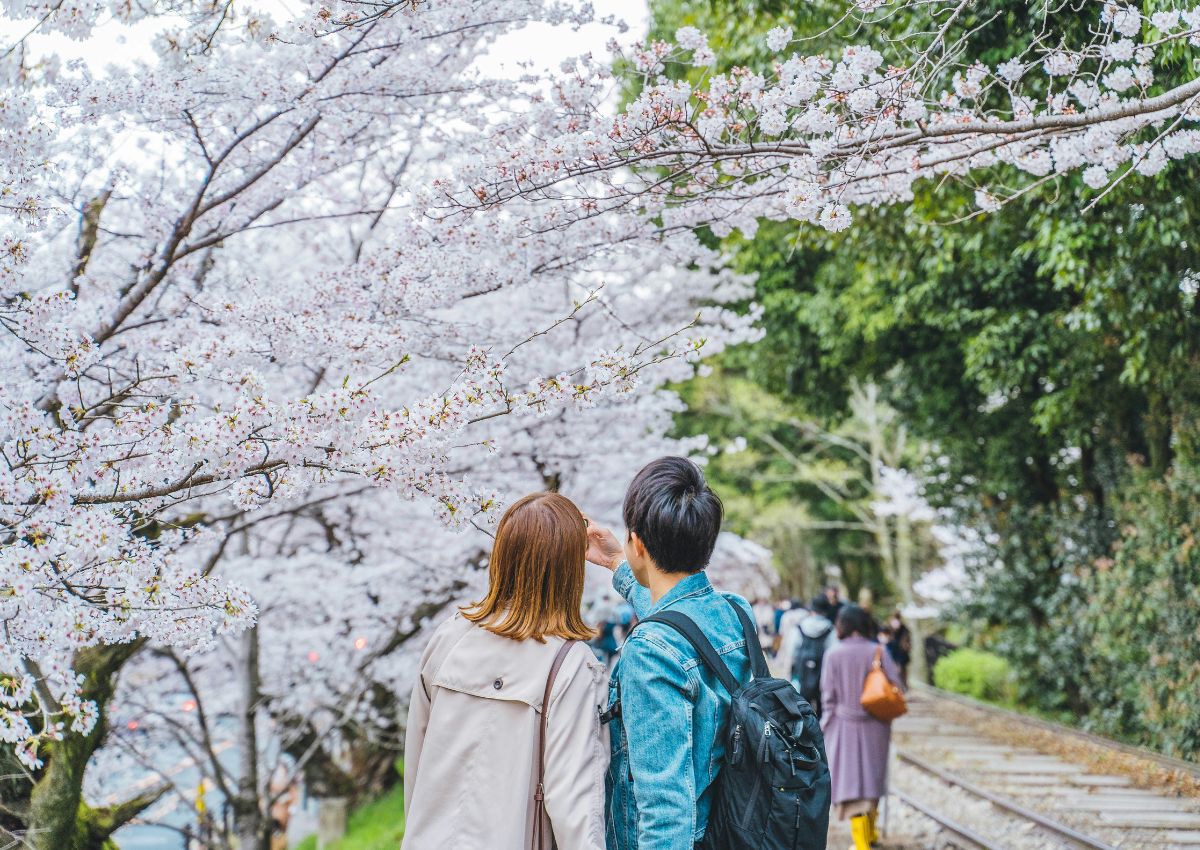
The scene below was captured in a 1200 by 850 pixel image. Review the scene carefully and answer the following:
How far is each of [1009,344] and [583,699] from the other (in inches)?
360

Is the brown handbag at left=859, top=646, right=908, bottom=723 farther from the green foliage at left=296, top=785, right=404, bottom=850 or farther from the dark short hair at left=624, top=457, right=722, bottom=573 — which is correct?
the green foliage at left=296, top=785, right=404, bottom=850

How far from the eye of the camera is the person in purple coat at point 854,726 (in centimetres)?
558

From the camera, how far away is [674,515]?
80.7 inches

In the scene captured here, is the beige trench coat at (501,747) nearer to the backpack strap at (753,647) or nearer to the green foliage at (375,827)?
the backpack strap at (753,647)

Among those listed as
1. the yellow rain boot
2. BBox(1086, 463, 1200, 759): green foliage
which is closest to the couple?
the yellow rain boot

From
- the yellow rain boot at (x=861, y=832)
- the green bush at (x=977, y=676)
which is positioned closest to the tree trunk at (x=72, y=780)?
the yellow rain boot at (x=861, y=832)

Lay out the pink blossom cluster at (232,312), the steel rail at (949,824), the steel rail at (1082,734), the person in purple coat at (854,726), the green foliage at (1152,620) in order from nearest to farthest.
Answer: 1. the pink blossom cluster at (232,312)
2. the person in purple coat at (854,726)
3. the steel rail at (949,824)
4. the steel rail at (1082,734)
5. the green foliage at (1152,620)

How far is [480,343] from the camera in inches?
164

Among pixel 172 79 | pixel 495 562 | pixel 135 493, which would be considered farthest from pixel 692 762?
pixel 172 79

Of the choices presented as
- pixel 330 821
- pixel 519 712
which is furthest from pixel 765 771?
pixel 330 821

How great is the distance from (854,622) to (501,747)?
4.22m

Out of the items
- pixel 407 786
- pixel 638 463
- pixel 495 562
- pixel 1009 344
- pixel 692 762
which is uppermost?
pixel 1009 344

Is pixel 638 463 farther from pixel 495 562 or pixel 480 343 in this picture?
pixel 495 562

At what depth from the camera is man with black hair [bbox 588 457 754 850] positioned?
1.83 metres
